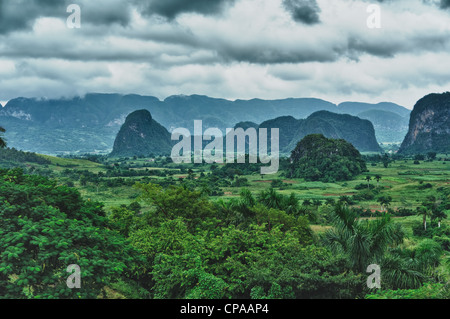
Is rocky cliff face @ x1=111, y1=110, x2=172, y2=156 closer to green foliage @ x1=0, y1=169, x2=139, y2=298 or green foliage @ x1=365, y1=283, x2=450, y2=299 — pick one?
green foliage @ x1=0, y1=169, x2=139, y2=298

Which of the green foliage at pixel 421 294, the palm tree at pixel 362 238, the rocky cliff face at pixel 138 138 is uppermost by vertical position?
the rocky cliff face at pixel 138 138

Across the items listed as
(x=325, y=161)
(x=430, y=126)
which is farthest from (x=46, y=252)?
(x=430, y=126)

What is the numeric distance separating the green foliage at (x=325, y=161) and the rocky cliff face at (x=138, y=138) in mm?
102764

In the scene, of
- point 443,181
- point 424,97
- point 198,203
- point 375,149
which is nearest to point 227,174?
point 443,181

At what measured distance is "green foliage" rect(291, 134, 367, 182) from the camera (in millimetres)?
72188

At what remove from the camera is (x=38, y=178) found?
45.1ft

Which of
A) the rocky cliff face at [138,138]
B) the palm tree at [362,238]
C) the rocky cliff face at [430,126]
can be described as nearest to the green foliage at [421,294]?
the palm tree at [362,238]

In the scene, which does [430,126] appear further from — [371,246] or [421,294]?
[421,294]

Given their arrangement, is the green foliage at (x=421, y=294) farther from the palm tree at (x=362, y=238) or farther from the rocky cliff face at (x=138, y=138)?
the rocky cliff face at (x=138, y=138)

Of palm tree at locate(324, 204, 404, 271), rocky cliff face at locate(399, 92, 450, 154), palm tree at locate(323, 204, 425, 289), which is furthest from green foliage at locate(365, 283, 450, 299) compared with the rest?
rocky cliff face at locate(399, 92, 450, 154)

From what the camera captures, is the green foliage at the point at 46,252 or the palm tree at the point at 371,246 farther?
the palm tree at the point at 371,246

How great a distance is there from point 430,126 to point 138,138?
134387 millimetres

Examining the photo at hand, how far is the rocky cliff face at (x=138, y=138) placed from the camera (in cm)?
17538

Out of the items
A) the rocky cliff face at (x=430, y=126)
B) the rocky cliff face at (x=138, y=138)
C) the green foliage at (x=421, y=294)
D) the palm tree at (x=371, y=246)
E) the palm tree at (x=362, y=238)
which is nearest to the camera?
the green foliage at (x=421, y=294)
